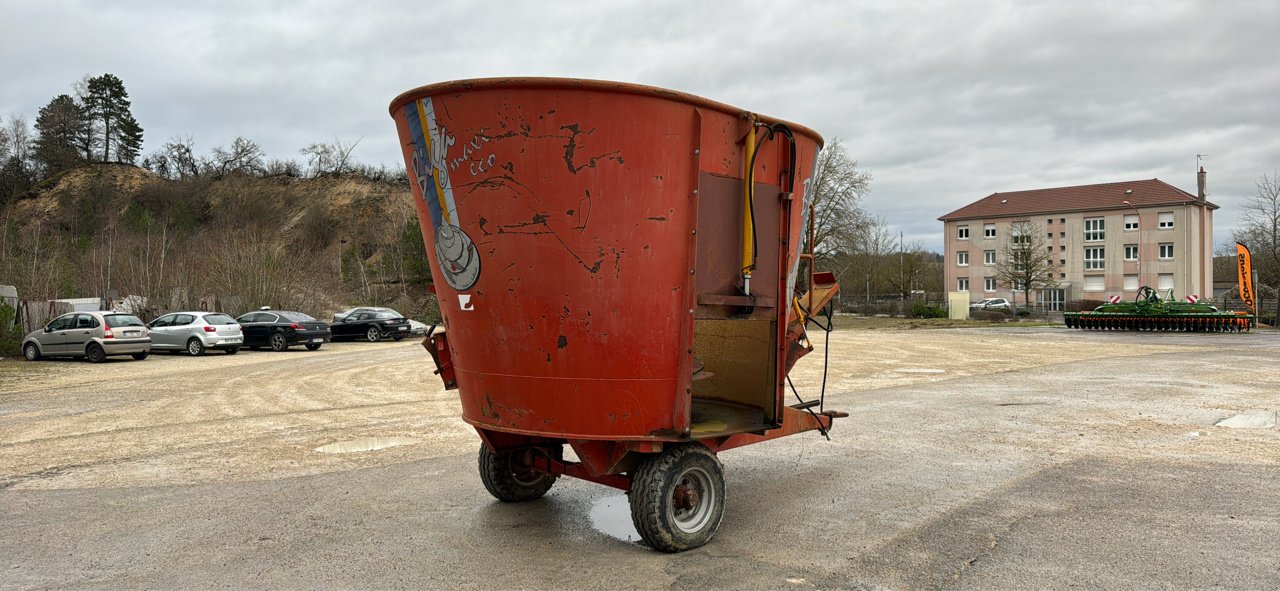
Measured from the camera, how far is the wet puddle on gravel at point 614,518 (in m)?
4.90

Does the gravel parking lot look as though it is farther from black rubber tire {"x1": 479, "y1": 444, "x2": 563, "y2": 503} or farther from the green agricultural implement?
the green agricultural implement

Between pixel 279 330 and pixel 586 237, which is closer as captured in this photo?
pixel 586 237

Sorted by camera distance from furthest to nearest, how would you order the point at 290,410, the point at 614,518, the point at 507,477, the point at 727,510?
the point at 290,410 → the point at 507,477 → the point at 727,510 → the point at 614,518

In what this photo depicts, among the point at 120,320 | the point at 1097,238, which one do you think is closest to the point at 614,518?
the point at 120,320

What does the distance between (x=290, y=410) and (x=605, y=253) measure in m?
8.13

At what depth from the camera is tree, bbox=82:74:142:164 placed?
81.5m

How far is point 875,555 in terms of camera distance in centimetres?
444

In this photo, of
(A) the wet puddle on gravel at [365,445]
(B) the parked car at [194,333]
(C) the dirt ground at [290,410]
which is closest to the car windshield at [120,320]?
(C) the dirt ground at [290,410]

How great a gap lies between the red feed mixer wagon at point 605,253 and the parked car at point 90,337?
18.9m

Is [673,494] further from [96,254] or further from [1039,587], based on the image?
[96,254]

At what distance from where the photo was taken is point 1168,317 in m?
31.4

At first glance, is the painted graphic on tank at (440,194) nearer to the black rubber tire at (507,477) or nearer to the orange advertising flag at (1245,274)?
the black rubber tire at (507,477)

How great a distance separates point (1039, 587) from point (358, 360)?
1840 cm

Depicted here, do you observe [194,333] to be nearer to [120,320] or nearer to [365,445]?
[120,320]
